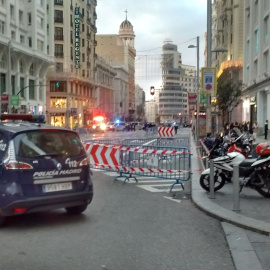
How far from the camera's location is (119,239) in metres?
6.21

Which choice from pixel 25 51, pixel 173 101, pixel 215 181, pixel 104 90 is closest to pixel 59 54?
pixel 25 51

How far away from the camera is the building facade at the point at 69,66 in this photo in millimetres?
69938

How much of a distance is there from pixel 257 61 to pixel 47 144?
40.4m

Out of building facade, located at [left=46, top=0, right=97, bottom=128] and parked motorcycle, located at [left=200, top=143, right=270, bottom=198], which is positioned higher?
building facade, located at [left=46, top=0, right=97, bottom=128]

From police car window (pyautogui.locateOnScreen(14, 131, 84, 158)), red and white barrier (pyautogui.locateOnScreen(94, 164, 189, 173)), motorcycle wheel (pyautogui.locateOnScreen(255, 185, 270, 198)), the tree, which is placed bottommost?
motorcycle wheel (pyautogui.locateOnScreen(255, 185, 270, 198))

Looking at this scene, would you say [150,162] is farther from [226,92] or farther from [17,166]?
[226,92]

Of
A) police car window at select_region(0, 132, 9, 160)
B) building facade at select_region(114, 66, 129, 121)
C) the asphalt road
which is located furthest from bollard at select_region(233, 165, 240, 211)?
building facade at select_region(114, 66, 129, 121)

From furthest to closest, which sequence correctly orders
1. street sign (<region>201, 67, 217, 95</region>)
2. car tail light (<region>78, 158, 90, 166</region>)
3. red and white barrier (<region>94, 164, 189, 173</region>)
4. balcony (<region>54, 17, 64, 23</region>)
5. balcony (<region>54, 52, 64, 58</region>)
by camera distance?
balcony (<region>54, 17, 64, 23</region>)
balcony (<region>54, 52, 64, 58</region>)
street sign (<region>201, 67, 217, 95</region>)
red and white barrier (<region>94, 164, 189, 173</region>)
car tail light (<region>78, 158, 90, 166</region>)

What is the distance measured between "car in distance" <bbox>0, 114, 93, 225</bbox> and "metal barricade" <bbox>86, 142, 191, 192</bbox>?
3642 millimetres

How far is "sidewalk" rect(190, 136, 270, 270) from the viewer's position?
211 inches

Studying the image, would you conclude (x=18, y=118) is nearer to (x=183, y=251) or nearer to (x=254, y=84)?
(x=183, y=251)

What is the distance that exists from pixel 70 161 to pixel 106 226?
4.26 feet

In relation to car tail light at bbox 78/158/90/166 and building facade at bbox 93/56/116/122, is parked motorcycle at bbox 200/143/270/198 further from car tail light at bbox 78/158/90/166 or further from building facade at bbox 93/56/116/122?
building facade at bbox 93/56/116/122

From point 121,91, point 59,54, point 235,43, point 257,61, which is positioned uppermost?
point 235,43
